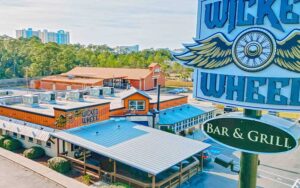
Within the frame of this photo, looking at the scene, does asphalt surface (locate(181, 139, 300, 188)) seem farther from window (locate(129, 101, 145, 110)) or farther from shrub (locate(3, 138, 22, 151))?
shrub (locate(3, 138, 22, 151))

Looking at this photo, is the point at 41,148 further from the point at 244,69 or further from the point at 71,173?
the point at 244,69

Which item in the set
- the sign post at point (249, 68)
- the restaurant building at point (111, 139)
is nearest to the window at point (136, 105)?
the restaurant building at point (111, 139)

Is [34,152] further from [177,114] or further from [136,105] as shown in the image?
[177,114]

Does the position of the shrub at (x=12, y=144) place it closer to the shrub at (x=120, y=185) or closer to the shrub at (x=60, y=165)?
the shrub at (x=60, y=165)

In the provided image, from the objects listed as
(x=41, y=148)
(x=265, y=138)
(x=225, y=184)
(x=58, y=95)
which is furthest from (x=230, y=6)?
(x=58, y=95)

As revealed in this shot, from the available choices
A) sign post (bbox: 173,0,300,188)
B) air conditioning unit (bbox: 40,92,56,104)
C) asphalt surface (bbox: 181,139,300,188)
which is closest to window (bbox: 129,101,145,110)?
asphalt surface (bbox: 181,139,300,188)

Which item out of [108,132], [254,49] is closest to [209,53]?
[254,49]
